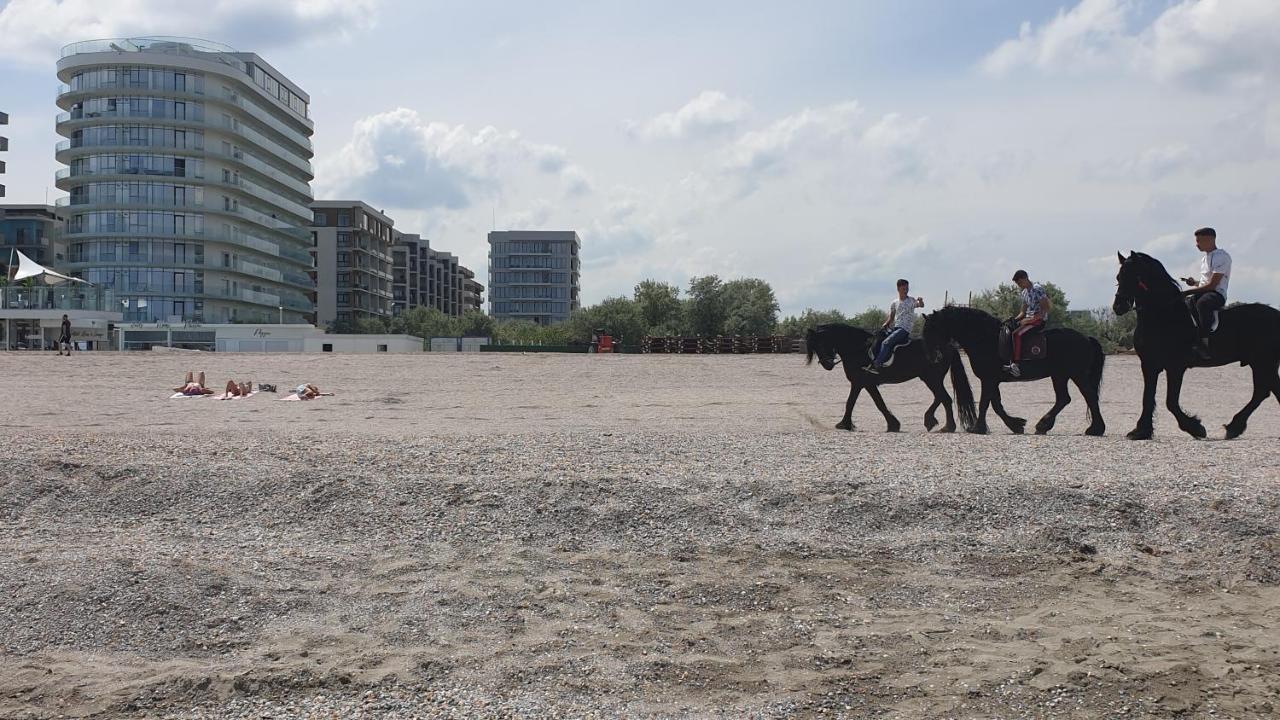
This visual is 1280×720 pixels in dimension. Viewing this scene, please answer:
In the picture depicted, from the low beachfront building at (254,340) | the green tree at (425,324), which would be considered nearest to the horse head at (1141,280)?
the low beachfront building at (254,340)

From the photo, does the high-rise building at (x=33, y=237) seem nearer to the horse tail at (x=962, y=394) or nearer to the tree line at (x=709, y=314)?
the tree line at (x=709, y=314)

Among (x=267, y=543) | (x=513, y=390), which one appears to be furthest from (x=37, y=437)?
(x=513, y=390)

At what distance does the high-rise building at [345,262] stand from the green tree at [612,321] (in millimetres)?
43180

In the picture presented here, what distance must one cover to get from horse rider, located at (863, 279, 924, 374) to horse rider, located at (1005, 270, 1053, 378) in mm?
1611

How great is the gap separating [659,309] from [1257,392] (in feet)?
312

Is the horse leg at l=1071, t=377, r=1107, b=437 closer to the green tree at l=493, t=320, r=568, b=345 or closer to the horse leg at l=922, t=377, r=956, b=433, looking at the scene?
the horse leg at l=922, t=377, r=956, b=433

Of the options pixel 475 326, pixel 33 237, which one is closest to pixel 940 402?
pixel 33 237

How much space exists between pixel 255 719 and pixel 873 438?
11.3 metres

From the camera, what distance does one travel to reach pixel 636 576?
9.38 meters

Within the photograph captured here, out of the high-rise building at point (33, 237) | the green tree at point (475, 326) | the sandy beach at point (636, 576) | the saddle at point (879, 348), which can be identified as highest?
the high-rise building at point (33, 237)

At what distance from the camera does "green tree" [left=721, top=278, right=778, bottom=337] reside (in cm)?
10244

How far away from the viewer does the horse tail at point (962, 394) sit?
1802cm

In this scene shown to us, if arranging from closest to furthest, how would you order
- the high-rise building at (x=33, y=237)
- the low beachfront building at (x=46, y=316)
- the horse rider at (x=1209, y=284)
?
the horse rider at (x=1209, y=284), the low beachfront building at (x=46, y=316), the high-rise building at (x=33, y=237)

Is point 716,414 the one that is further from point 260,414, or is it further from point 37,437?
point 37,437
